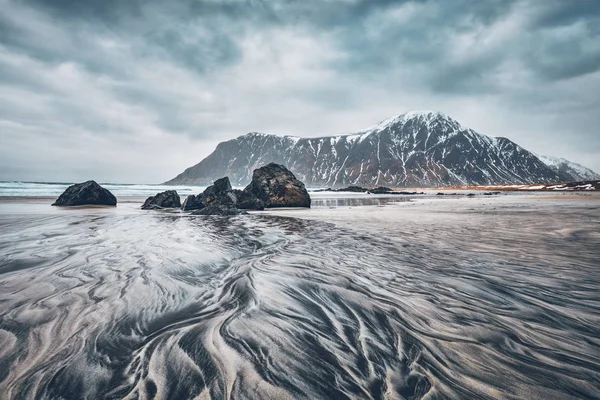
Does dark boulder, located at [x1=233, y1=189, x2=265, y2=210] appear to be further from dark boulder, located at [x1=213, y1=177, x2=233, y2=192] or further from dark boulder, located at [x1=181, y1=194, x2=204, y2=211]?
dark boulder, located at [x1=181, y1=194, x2=204, y2=211]

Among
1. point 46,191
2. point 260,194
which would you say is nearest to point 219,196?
point 260,194

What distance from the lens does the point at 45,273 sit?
492cm

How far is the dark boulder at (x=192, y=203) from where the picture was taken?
66.6 ft

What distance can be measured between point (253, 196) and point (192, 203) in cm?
506

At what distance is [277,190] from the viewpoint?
25.3m

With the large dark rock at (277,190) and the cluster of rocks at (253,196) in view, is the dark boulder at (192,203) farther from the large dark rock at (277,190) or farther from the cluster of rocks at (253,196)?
the large dark rock at (277,190)

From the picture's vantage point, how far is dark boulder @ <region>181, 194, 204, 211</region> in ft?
66.6

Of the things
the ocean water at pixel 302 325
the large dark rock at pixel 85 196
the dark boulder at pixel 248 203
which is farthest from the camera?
the large dark rock at pixel 85 196

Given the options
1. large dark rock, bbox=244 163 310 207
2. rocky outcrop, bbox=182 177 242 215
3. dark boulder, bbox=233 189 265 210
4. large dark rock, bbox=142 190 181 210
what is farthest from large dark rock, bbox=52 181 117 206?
large dark rock, bbox=244 163 310 207

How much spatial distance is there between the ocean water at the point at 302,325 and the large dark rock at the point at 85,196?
70.8 ft

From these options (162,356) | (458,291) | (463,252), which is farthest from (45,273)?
(463,252)

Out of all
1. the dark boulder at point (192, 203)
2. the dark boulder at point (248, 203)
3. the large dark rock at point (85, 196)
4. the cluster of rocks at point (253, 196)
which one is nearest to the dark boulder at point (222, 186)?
the cluster of rocks at point (253, 196)

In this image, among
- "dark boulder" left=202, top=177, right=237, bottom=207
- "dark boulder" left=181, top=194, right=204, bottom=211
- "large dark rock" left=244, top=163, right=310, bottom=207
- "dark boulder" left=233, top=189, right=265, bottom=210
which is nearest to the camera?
"dark boulder" left=181, top=194, right=204, bottom=211

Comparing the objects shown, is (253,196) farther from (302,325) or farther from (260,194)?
(302,325)
